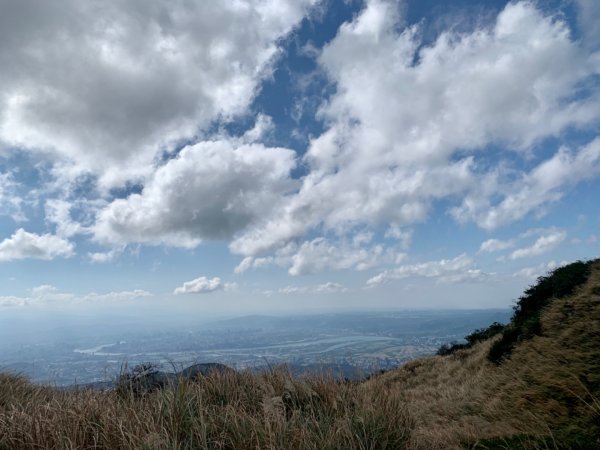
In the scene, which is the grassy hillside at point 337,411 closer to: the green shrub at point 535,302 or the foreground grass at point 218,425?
the foreground grass at point 218,425

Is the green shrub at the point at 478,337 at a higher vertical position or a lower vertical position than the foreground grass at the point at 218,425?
lower

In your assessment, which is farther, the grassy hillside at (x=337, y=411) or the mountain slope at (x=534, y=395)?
the mountain slope at (x=534, y=395)

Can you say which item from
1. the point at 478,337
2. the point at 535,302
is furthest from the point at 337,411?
the point at 478,337

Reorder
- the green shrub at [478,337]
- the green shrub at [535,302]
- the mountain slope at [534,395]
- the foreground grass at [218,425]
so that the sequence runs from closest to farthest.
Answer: the foreground grass at [218,425] → the mountain slope at [534,395] → the green shrub at [535,302] → the green shrub at [478,337]

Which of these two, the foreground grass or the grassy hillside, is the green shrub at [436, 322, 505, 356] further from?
the foreground grass

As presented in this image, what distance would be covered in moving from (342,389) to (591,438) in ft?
11.9

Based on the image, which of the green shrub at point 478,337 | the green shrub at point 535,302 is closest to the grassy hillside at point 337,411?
the green shrub at point 535,302

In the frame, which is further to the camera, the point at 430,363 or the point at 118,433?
the point at 430,363

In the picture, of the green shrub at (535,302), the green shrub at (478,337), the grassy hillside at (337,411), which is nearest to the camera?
the grassy hillside at (337,411)

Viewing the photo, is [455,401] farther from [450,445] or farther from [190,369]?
[190,369]

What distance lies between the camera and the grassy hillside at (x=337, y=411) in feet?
15.6

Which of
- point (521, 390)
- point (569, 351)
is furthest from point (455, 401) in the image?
point (569, 351)

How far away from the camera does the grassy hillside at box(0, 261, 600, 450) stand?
4754 millimetres

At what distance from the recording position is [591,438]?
4902 mm
